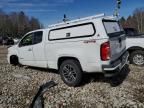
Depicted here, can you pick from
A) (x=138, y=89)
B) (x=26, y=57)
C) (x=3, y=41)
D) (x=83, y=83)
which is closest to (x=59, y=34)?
(x=83, y=83)

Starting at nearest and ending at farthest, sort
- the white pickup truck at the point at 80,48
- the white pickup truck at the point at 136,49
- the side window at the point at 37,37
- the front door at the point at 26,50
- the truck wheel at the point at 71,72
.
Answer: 1. the white pickup truck at the point at 80,48
2. the truck wheel at the point at 71,72
3. the side window at the point at 37,37
4. the front door at the point at 26,50
5. the white pickup truck at the point at 136,49

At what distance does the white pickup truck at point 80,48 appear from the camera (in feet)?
18.7

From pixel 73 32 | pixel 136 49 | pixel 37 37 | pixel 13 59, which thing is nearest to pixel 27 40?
pixel 37 37

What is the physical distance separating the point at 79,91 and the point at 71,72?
696 mm

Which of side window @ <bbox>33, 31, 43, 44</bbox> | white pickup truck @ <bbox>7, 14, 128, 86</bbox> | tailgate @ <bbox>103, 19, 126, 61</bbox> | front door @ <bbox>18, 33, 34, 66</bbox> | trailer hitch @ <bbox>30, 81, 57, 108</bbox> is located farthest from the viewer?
front door @ <bbox>18, 33, 34, 66</bbox>

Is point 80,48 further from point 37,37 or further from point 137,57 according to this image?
point 137,57

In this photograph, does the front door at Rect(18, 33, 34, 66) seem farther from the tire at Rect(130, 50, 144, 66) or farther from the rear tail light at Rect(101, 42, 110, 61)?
the tire at Rect(130, 50, 144, 66)

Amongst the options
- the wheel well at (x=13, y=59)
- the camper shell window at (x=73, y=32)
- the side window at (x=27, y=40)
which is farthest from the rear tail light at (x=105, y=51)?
the wheel well at (x=13, y=59)

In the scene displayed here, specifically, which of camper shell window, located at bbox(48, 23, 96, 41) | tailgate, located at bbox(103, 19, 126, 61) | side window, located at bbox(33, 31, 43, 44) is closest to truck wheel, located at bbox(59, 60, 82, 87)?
camper shell window, located at bbox(48, 23, 96, 41)

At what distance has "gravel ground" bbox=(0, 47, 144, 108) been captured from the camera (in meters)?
5.42

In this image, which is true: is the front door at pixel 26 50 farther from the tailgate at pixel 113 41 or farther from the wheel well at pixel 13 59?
the tailgate at pixel 113 41

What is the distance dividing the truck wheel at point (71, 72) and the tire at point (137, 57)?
13.1 ft

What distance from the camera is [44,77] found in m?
7.69

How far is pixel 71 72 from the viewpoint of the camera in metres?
6.56
